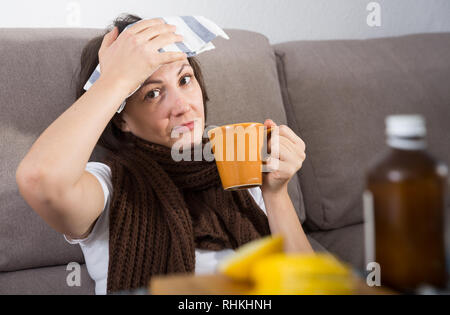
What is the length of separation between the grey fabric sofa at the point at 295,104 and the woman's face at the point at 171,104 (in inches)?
10.2

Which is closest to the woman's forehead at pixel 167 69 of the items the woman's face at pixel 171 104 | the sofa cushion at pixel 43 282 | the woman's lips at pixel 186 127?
the woman's face at pixel 171 104

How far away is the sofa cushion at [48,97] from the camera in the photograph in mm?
1172

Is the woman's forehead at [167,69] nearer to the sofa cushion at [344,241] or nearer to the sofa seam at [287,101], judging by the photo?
the sofa seam at [287,101]

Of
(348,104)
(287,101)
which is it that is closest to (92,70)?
(287,101)

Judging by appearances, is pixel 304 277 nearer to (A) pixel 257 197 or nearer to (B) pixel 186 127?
(B) pixel 186 127

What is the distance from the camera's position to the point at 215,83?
141 cm

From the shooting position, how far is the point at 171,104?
3.51ft

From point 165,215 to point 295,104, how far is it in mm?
687

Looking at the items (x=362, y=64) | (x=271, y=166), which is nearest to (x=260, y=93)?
(x=362, y=64)

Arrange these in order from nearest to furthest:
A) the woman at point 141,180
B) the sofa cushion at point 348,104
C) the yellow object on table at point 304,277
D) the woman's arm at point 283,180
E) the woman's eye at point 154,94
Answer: the yellow object on table at point 304,277
the woman at point 141,180
the woman's arm at point 283,180
the woman's eye at point 154,94
the sofa cushion at point 348,104

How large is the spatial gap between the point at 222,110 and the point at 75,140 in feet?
2.20

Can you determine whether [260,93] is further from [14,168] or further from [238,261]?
[238,261]

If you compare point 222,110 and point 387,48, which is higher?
point 387,48

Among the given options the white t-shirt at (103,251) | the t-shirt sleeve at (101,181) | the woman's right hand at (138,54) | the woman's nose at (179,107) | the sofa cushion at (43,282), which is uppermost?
the woman's right hand at (138,54)
